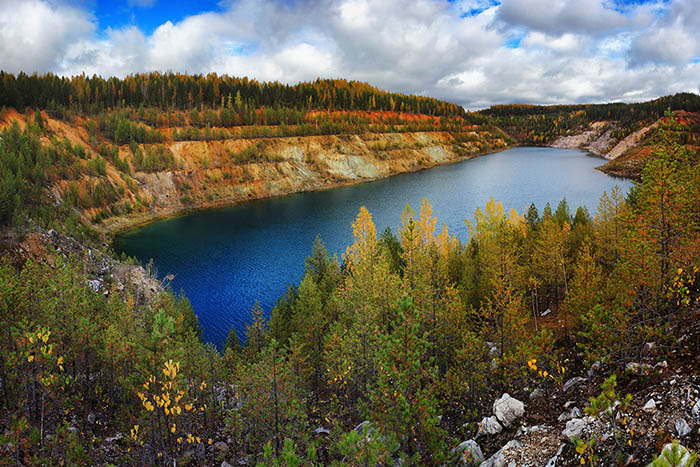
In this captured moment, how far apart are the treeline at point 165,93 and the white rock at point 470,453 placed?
134949 mm

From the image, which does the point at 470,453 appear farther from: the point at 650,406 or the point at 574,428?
the point at 650,406

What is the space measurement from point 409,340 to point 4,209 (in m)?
48.4

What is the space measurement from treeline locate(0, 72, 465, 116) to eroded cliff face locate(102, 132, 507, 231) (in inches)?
1166

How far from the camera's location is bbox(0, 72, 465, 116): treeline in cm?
10981

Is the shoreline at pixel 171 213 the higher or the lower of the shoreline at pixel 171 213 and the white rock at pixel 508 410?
the higher

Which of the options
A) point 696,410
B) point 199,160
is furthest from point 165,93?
point 696,410

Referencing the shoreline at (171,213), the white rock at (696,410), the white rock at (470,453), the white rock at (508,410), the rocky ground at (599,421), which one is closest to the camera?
the white rock at (696,410)

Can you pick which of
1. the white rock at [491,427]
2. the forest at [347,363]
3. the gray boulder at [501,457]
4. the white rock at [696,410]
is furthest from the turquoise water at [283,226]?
the white rock at [696,410]

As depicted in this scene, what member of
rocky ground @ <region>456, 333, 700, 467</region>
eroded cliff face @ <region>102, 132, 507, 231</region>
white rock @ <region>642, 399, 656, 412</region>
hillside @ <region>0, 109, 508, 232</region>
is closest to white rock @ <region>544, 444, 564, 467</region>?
rocky ground @ <region>456, 333, 700, 467</region>

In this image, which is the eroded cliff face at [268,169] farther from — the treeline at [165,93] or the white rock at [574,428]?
the white rock at [574,428]

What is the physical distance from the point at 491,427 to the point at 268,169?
121m

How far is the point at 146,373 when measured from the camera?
1331 cm

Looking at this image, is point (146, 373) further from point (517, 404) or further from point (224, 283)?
point (224, 283)

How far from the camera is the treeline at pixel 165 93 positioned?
109812 mm
